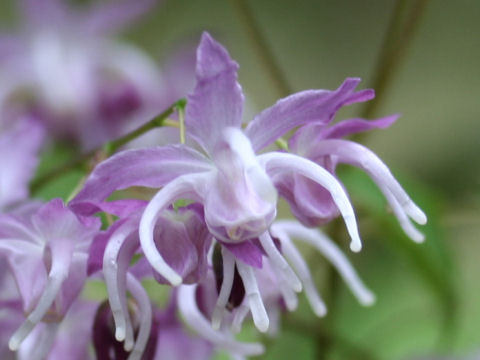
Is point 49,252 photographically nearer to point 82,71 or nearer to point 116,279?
point 116,279

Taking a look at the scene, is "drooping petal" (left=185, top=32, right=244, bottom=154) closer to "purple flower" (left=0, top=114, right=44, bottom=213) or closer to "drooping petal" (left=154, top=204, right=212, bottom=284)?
"drooping petal" (left=154, top=204, right=212, bottom=284)

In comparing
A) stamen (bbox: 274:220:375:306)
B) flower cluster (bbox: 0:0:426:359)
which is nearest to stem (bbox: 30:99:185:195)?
flower cluster (bbox: 0:0:426:359)

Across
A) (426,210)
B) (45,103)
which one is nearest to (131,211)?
(426,210)

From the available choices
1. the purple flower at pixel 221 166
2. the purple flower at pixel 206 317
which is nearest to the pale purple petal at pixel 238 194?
the purple flower at pixel 221 166

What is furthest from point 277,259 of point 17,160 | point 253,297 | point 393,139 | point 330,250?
point 393,139

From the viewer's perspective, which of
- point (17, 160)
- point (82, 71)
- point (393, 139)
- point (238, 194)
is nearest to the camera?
point (238, 194)
